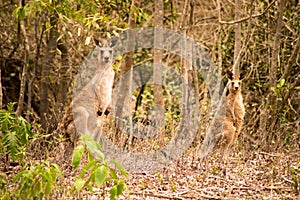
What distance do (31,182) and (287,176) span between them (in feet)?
11.2

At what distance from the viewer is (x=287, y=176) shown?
6562 millimetres

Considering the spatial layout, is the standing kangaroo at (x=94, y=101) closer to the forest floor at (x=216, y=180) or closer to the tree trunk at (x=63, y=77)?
the forest floor at (x=216, y=180)

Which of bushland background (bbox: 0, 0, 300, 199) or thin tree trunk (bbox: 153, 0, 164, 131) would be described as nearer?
bushland background (bbox: 0, 0, 300, 199)

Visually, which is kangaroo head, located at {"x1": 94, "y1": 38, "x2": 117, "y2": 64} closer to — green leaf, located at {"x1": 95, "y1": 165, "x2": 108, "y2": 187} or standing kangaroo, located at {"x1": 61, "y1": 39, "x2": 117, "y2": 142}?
standing kangaroo, located at {"x1": 61, "y1": 39, "x2": 117, "y2": 142}

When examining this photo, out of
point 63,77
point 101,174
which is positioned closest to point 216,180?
point 101,174

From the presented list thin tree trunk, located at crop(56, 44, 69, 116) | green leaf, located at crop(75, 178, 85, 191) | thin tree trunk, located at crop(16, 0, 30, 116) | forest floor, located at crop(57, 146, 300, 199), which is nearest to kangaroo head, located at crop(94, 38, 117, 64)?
thin tree trunk, located at crop(16, 0, 30, 116)

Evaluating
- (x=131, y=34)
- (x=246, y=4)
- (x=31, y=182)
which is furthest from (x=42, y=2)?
(x=246, y=4)

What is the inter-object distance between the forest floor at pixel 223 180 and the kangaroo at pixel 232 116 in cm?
54

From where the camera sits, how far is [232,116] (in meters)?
8.38

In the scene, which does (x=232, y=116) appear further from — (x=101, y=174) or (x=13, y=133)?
(x=101, y=174)

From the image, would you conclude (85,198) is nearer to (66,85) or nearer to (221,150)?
(221,150)

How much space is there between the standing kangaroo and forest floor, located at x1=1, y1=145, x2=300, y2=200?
0.97 metres

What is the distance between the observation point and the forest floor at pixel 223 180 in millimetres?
5895

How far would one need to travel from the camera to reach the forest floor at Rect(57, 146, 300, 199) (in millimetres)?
5895
